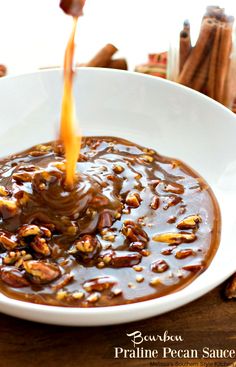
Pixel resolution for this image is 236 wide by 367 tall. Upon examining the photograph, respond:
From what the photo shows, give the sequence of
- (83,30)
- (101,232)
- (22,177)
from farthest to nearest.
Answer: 1. (83,30)
2. (22,177)
3. (101,232)

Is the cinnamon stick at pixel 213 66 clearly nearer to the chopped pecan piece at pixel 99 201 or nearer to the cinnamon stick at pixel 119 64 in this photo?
the cinnamon stick at pixel 119 64

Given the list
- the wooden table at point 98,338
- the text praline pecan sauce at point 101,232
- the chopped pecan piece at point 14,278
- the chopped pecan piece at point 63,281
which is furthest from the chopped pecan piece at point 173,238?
the chopped pecan piece at point 14,278

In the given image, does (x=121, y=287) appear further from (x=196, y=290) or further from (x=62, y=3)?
(x=62, y=3)

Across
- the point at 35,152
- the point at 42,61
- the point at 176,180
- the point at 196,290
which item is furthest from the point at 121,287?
the point at 42,61

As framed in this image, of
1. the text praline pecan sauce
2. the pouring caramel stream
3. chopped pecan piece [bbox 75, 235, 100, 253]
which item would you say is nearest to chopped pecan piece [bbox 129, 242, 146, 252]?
the text praline pecan sauce

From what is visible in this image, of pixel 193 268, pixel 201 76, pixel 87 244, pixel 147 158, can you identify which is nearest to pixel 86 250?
pixel 87 244

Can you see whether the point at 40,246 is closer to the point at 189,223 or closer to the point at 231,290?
the point at 189,223

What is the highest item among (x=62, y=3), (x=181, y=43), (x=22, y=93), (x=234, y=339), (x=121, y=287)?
(x=62, y=3)
